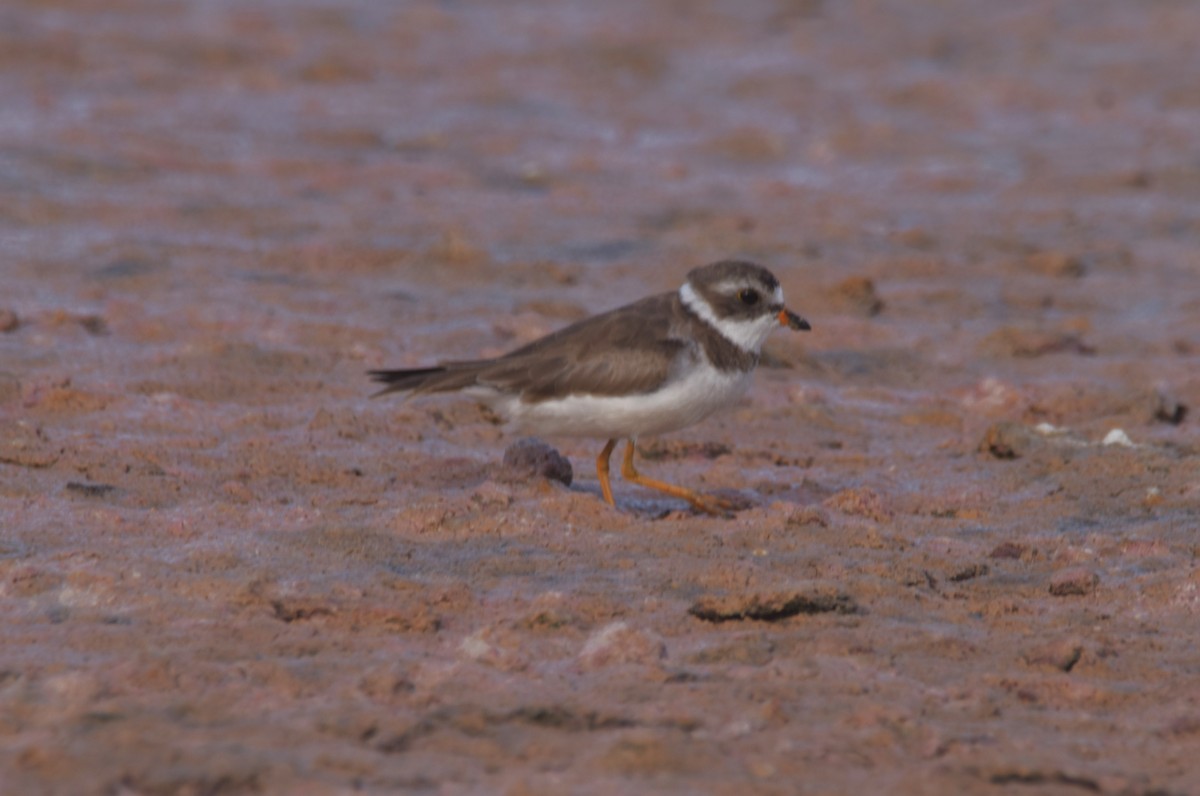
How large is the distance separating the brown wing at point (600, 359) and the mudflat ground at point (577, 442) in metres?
0.45

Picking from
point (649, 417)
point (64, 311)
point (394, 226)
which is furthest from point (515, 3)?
point (649, 417)

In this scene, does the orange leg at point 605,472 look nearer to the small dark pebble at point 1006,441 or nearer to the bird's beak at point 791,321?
the bird's beak at point 791,321

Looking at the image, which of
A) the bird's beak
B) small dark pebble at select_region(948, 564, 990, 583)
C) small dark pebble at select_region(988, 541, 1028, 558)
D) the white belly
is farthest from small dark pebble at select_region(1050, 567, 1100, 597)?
the bird's beak

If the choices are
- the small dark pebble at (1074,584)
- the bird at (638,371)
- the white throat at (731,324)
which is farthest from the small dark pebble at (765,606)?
the white throat at (731,324)

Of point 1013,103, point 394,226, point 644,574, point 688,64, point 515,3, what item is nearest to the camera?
point 644,574

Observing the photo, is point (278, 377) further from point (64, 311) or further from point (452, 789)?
point (452, 789)

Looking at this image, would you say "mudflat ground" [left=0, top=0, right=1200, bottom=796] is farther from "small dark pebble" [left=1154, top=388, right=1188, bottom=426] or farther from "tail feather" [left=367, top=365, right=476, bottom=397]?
"tail feather" [left=367, top=365, right=476, bottom=397]

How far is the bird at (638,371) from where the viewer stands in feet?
23.7

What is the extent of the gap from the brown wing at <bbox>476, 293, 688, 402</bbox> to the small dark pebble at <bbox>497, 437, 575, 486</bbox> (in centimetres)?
23

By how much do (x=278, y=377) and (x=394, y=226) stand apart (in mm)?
3938

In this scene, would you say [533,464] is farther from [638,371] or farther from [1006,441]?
[1006,441]

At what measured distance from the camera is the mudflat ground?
454 centimetres

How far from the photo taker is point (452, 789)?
406 centimetres

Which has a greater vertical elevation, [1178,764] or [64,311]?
[64,311]
